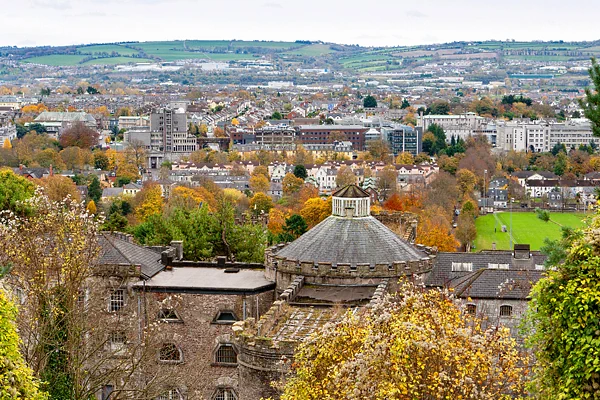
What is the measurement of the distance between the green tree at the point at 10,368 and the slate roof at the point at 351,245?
18.0 metres

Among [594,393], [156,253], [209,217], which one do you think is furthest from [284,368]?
[209,217]

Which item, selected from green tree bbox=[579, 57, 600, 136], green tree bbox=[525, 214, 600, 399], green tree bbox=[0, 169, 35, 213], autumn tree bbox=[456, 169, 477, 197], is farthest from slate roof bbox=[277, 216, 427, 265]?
autumn tree bbox=[456, 169, 477, 197]

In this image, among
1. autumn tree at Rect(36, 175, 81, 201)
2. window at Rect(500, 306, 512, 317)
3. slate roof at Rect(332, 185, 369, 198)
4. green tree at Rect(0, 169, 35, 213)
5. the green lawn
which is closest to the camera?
slate roof at Rect(332, 185, 369, 198)

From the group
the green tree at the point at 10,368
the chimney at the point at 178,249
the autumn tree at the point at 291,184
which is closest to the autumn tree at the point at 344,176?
the autumn tree at the point at 291,184

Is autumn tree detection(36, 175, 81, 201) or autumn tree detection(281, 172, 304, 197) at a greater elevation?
autumn tree detection(36, 175, 81, 201)

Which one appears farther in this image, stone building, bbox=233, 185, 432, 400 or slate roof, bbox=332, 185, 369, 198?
slate roof, bbox=332, 185, 369, 198

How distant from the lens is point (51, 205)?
33.8m

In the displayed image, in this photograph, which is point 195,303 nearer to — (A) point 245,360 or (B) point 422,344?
(A) point 245,360

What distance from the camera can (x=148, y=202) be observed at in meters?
115

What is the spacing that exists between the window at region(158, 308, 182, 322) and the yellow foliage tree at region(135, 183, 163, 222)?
2468 inches

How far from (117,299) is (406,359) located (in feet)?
64.3

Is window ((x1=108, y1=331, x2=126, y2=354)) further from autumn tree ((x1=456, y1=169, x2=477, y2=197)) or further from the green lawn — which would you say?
autumn tree ((x1=456, y1=169, x2=477, y2=197))

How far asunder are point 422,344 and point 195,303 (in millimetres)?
18557

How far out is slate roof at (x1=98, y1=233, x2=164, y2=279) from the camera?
38.9 metres
